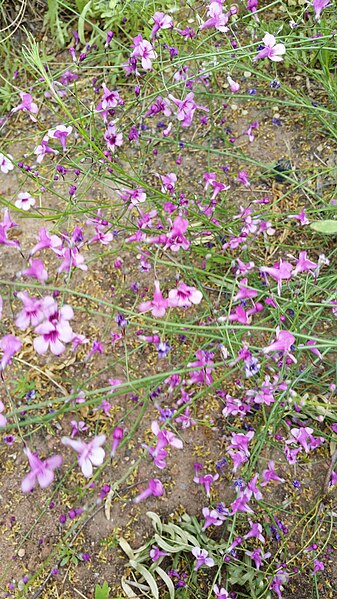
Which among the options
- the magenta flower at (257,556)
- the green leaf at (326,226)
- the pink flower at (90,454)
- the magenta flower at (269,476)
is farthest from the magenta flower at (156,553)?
the green leaf at (326,226)

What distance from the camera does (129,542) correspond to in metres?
1.88

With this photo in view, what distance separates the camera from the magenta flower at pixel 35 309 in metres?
1.21

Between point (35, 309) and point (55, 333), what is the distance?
0.22 ft

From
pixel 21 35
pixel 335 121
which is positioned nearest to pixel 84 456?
pixel 335 121

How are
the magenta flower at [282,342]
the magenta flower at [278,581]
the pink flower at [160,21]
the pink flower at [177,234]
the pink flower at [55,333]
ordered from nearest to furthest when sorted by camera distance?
the pink flower at [55,333] < the magenta flower at [282,342] < the pink flower at [177,234] < the magenta flower at [278,581] < the pink flower at [160,21]

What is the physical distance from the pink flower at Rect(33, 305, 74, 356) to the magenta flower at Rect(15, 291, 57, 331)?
2 cm

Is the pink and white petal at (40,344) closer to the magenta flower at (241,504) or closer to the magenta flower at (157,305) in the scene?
the magenta flower at (157,305)

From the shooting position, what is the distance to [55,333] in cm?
122

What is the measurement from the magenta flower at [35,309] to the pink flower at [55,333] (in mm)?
17

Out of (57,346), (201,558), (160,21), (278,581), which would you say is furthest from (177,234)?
(278,581)

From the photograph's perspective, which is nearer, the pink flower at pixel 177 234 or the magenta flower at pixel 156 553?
the pink flower at pixel 177 234

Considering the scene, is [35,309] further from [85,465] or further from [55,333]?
[85,465]

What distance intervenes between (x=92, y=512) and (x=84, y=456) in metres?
0.75

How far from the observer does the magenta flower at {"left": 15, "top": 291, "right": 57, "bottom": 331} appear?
3.97ft
